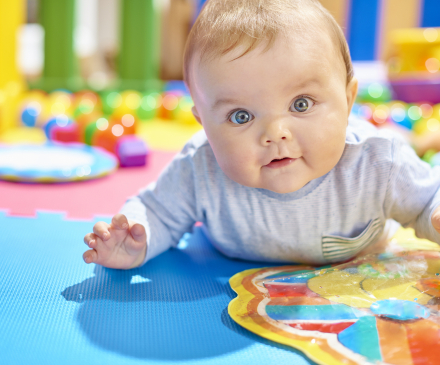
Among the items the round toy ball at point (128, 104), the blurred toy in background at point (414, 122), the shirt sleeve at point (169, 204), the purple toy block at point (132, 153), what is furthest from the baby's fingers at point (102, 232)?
the round toy ball at point (128, 104)

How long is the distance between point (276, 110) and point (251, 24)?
12cm

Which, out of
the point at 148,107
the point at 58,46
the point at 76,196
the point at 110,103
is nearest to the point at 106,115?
the point at 110,103

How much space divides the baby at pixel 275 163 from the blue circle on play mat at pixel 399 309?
117 mm

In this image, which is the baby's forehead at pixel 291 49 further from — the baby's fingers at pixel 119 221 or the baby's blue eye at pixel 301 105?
the baby's fingers at pixel 119 221

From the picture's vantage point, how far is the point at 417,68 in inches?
113

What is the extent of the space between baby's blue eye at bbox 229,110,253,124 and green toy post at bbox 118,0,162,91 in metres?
2.59

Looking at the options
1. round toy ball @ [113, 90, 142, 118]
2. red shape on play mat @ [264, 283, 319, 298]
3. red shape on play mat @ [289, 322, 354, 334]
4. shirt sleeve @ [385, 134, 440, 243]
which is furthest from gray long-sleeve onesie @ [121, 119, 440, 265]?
round toy ball @ [113, 90, 142, 118]

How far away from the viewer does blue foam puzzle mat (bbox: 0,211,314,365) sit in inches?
20.2

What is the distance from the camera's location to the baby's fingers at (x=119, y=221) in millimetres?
688

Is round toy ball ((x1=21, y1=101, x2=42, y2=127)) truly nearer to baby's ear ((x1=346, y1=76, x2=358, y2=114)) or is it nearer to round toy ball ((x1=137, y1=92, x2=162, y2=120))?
round toy ball ((x1=137, y1=92, x2=162, y2=120))

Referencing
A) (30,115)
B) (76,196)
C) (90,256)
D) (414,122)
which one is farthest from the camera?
(30,115)

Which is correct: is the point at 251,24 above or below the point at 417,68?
above

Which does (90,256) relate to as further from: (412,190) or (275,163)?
(412,190)

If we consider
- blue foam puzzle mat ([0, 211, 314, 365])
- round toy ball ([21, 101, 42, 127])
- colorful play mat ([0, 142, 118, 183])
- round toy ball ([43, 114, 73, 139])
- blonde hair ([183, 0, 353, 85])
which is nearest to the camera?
blue foam puzzle mat ([0, 211, 314, 365])
